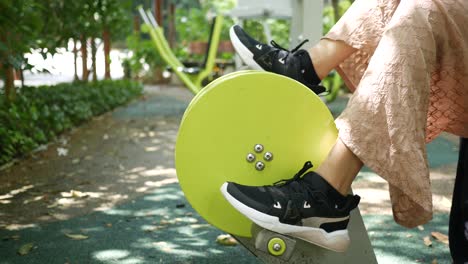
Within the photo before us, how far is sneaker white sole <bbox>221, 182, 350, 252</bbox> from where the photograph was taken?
1320mm

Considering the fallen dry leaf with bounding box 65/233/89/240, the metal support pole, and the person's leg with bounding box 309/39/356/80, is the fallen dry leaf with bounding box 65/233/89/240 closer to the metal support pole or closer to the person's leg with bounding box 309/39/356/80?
the person's leg with bounding box 309/39/356/80

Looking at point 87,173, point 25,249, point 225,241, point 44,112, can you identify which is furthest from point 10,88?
point 225,241

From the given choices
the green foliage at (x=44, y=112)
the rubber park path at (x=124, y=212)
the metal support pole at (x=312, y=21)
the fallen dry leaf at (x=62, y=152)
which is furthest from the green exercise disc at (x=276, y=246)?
the fallen dry leaf at (x=62, y=152)

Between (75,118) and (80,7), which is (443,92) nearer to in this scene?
(80,7)

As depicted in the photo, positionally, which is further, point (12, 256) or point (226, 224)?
point (12, 256)

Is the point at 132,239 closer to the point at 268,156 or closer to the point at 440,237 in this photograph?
the point at 268,156

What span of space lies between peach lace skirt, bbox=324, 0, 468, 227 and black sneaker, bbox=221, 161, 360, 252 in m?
0.12

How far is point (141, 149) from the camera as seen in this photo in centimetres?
418

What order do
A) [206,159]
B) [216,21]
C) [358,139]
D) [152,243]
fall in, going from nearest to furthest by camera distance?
[358,139] < [206,159] < [152,243] < [216,21]

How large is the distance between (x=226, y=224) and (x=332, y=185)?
0.28m

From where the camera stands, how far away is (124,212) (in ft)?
8.27

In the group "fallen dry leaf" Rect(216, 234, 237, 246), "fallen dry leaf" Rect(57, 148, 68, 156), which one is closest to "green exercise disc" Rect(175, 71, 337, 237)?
"fallen dry leaf" Rect(216, 234, 237, 246)

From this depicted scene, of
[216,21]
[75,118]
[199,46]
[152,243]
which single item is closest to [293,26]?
[216,21]

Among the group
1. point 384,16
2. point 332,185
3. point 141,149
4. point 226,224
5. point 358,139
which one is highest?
point 384,16
